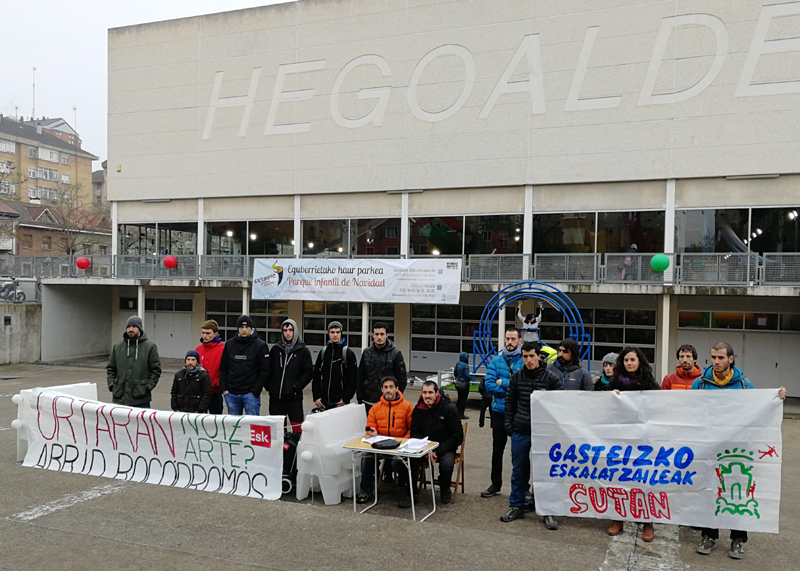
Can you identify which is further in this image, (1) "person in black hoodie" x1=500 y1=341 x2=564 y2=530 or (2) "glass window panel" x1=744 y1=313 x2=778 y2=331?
(2) "glass window panel" x1=744 y1=313 x2=778 y2=331

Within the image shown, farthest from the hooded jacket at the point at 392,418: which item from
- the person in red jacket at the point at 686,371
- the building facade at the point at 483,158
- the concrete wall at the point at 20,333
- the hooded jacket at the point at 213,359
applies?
the concrete wall at the point at 20,333

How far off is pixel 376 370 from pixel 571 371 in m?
2.53

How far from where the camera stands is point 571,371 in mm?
6848

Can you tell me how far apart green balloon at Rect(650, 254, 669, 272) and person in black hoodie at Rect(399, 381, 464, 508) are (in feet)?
36.1

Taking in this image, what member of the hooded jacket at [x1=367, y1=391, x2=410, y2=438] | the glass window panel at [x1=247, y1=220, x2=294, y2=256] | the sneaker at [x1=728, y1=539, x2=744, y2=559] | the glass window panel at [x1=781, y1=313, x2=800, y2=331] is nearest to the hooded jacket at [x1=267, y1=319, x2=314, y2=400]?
the hooded jacket at [x1=367, y1=391, x2=410, y2=438]

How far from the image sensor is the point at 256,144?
20844 mm

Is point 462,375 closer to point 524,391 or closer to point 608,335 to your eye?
point 524,391

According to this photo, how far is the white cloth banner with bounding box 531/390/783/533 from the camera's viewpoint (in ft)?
19.1

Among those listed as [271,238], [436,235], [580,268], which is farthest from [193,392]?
[271,238]

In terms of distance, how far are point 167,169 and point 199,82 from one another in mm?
3278

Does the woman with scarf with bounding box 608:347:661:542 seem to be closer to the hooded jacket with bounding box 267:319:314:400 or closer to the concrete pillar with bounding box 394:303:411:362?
the hooded jacket with bounding box 267:319:314:400

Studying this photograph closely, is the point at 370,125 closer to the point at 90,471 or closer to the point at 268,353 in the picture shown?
the point at 268,353

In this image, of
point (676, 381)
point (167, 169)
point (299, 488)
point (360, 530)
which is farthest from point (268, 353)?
point (167, 169)

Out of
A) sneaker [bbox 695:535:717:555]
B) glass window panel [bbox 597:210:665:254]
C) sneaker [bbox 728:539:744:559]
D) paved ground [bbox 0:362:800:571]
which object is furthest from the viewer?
glass window panel [bbox 597:210:665:254]
